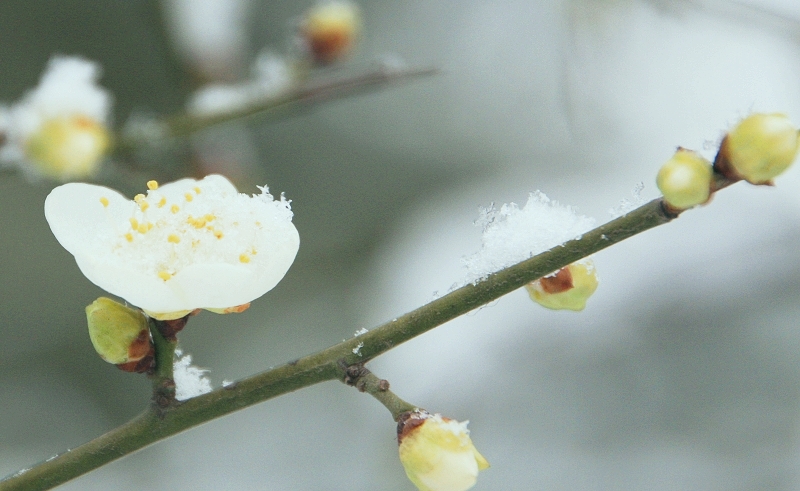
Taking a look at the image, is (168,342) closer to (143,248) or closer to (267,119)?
(143,248)

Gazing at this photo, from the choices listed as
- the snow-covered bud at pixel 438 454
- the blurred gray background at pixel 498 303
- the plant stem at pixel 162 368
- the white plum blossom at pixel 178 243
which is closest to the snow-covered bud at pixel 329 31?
the blurred gray background at pixel 498 303

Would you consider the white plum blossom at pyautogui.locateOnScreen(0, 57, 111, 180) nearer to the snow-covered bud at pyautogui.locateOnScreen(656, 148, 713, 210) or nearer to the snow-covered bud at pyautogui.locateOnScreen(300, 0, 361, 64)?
the snow-covered bud at pyautogui.locateOnScreen(300, 0, 361, 64)

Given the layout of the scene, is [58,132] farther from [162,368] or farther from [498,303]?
[498,303]

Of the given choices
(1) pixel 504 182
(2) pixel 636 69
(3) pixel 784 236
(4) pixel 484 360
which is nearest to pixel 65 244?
(4) pixel 484 360

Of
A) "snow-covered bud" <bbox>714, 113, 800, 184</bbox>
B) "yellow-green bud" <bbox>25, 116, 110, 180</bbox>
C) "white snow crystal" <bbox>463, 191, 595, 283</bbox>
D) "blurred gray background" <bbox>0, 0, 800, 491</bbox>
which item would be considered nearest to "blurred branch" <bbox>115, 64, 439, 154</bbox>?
"yellow-green bud" <bbox>25, 116, 110, 180</bbox>

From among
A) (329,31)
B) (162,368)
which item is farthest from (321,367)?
(329,31)

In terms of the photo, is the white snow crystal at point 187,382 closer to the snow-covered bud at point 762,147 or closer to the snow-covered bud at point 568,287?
the snow-covered bud at point 568,287
